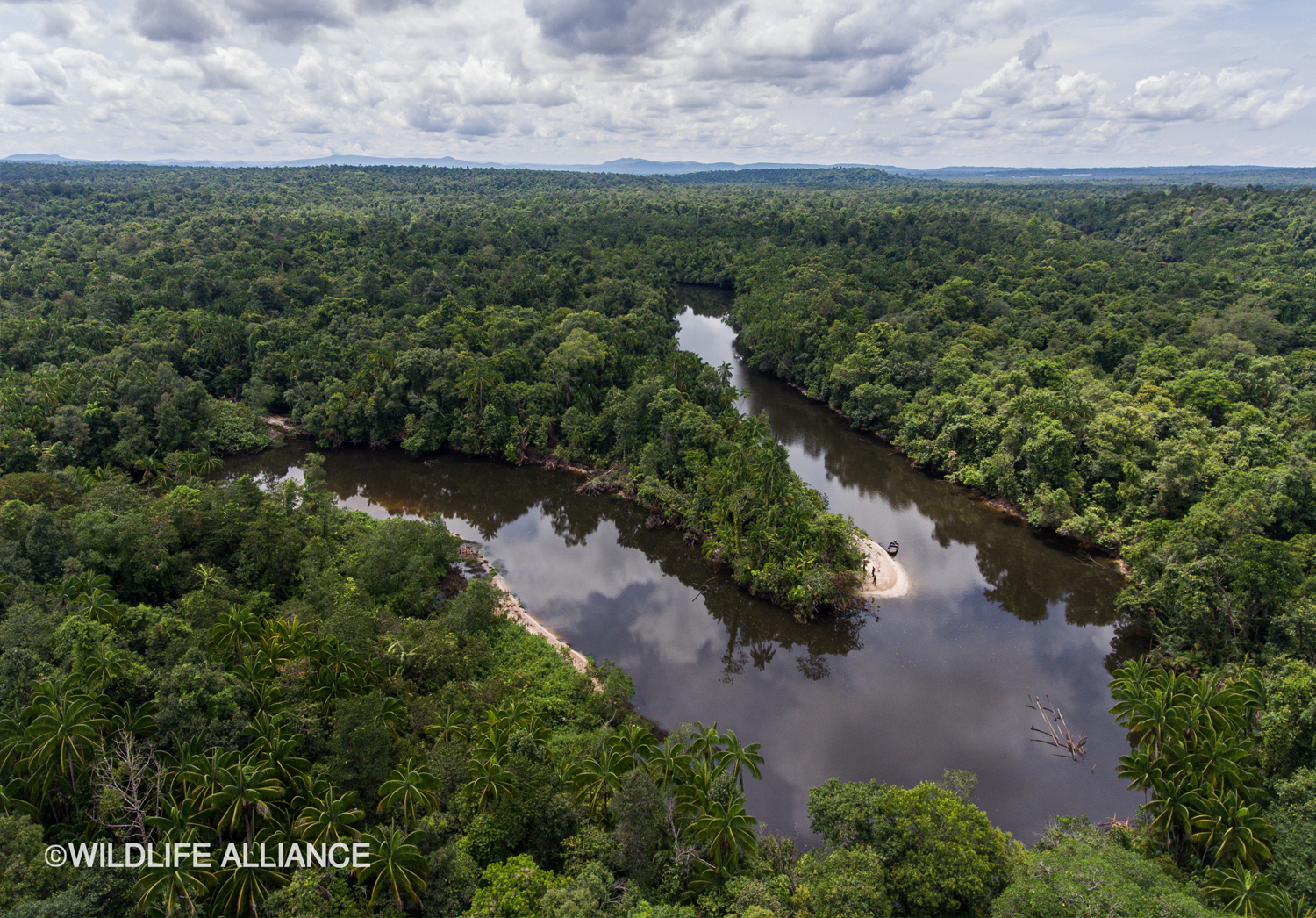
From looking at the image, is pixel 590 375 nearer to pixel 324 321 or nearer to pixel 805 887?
pixel 324 321

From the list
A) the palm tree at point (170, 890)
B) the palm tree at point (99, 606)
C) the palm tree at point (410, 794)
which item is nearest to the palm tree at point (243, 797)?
the palm tree at point (170, 890)

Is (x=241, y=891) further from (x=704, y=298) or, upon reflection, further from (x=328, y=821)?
(x=704, y=298)

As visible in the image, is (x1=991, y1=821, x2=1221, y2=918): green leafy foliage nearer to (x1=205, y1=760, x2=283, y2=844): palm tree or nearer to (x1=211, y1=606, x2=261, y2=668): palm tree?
(x1=205, y1=760, x2=283, y2=844): palm tree

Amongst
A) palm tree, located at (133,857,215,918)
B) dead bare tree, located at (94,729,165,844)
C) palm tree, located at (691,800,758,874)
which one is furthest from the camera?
palm tree, located at (691,800,758,874)

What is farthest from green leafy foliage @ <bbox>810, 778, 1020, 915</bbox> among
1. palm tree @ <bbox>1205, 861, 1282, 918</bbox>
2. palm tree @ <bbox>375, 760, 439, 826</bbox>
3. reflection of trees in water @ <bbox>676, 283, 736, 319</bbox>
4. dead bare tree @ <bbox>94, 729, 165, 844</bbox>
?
reflection of trees in water @ <bbox>676, 283, 736, 319</bbox>

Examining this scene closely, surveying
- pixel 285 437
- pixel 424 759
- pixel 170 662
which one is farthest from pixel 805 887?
pixel 285 437

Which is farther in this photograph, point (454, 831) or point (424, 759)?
point (424, 759)

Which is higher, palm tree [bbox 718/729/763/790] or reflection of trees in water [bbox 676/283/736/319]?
palm tree [bbox 718/729/763/790]
